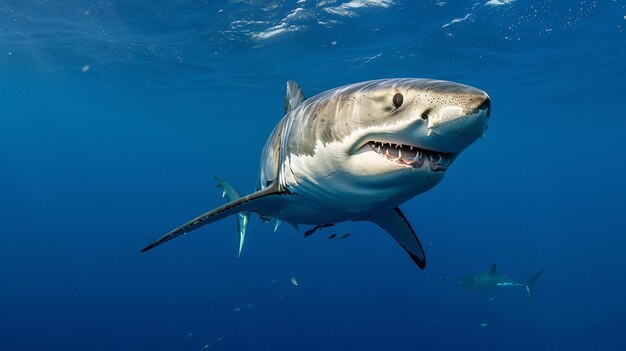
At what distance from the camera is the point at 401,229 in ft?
14.2

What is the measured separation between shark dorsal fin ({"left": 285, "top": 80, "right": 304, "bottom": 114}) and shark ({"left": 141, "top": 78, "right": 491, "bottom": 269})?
2.35 ft

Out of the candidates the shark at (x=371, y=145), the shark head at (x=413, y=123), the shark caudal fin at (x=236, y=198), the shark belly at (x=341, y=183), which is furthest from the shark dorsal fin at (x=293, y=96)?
the shark caudal fin at (x=236, y=198)

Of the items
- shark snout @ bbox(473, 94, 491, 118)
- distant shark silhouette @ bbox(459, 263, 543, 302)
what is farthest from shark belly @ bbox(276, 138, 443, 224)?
distant shark silhouette @ bbox(459, 263, 543, 302)

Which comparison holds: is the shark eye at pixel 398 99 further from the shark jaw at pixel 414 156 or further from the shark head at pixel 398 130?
the shark jaw at pixel 414 156

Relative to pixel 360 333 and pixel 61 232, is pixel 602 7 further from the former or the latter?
pixel 61 232

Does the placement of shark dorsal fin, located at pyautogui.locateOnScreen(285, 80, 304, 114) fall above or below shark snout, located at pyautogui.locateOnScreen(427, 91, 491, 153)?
below

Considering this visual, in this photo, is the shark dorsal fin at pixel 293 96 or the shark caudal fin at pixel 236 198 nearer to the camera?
the shark dorsal fin at pixel 293 96

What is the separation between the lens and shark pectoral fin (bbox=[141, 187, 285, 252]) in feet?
10.1

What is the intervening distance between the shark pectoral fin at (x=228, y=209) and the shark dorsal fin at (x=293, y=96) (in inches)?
46.9

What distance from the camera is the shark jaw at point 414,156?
2180 millimetres

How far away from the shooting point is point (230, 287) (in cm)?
2447

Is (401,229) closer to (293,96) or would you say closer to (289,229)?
(293,96)

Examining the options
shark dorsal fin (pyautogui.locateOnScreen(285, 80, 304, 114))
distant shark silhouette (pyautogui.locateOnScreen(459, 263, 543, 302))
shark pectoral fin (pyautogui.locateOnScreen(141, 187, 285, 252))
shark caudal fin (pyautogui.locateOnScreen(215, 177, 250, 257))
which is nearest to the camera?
shark pectoral fin (pyautogui.locateOnScreen(141, 187, 285, 252))

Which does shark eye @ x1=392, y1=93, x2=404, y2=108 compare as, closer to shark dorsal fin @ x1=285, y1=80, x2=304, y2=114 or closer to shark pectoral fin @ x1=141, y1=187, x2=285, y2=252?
shark pectoral fin @ x1=141, y1=187, x2=285, y2=252
